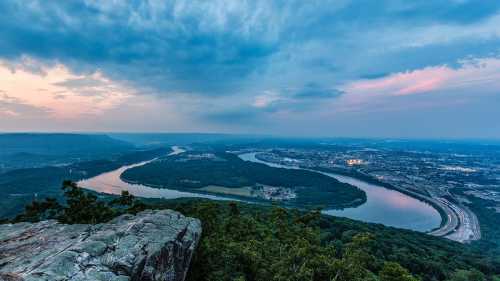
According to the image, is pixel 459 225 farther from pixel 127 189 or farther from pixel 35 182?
pixel 35 182

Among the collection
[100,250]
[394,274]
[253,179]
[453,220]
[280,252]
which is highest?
[100,250]

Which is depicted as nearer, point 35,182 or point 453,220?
point 453,220

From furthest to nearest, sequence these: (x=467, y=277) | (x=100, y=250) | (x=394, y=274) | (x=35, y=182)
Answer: (x=35, y=182)
(x=467, y=277)
(x=394, y=274)
(x=100, y=250)

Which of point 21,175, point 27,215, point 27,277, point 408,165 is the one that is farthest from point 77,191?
point 408,165

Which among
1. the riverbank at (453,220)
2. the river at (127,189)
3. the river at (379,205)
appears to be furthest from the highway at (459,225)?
the river at (127,189)

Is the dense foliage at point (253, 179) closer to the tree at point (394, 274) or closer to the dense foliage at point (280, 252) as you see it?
the dense foliage at point (280, 252)

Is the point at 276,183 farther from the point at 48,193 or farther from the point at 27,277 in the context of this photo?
the point at 27,277

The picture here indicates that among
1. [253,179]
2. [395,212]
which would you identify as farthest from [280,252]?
[253,179]
